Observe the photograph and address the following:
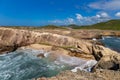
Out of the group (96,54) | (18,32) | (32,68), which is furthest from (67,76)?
(18,32)

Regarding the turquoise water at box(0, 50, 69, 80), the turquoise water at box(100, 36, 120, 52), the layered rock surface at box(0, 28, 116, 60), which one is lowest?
the turquoise water at box(0, 50, 69, 80)

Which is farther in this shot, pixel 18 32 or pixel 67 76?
pixel 18 32

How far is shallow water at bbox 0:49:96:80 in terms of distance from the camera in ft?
97.2

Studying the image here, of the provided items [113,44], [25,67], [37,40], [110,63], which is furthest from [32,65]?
[113,44]

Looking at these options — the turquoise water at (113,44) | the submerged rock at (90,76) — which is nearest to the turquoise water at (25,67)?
the submerged rock at (90,76)

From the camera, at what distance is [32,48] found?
4334 cm

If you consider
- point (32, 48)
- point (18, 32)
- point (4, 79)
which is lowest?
point (4, 79)

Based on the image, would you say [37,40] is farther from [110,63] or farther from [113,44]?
[113,44]

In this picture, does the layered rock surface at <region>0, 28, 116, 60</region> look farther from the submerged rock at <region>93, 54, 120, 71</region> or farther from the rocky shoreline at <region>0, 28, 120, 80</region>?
the submerged rock at <region>93, 54, 120, 71</region>

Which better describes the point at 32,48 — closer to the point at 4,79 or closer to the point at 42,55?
the point at 42,55

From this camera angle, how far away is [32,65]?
34.2 meters

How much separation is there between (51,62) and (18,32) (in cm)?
1284

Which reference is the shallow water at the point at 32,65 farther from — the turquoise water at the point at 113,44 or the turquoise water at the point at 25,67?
the turquoise water at the point at 113,44

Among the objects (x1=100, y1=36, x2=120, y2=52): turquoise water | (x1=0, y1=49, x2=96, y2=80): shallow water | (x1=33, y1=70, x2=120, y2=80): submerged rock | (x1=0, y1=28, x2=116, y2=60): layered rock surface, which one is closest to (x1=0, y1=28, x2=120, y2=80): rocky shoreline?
(x1=0, y1=28, x2=116, y2=60): layered rock surface
